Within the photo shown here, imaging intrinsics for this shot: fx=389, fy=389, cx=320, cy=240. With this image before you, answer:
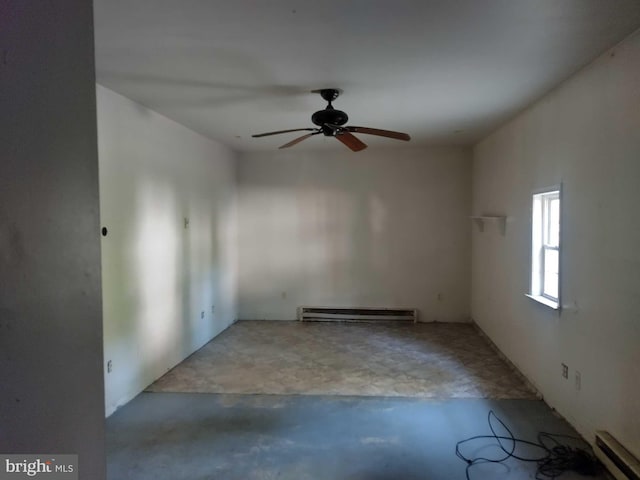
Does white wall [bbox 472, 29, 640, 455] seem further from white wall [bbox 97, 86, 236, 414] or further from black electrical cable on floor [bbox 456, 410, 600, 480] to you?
white wall [bbox 97, 86, 236, 414]

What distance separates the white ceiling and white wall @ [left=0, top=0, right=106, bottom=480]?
4.09ft

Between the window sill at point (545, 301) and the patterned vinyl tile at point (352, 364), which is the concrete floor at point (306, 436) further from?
the window sill at point (545, 301)

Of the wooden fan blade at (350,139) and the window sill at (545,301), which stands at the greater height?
the wooden fan blade at (350,139)

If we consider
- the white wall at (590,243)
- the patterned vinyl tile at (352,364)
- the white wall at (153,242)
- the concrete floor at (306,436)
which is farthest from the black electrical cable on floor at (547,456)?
the white wall at (153,242)

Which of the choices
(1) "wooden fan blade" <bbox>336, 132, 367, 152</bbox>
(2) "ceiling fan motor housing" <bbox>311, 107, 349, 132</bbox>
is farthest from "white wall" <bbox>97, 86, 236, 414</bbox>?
(1) "wooden fan blade" <bbox>336, 132, 367, 152</bbox>

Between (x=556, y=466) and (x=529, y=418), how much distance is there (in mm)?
596

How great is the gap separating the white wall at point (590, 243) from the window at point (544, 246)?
0.41 feet

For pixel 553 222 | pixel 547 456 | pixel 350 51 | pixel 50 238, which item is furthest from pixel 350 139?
pixel 50 238

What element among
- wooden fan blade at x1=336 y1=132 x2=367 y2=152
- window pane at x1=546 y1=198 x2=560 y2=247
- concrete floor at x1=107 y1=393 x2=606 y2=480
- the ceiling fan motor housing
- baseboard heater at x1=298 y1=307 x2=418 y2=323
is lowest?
concrete floor at x1=107 y1=393 x2=606 y2=480

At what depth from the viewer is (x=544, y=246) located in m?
3.33

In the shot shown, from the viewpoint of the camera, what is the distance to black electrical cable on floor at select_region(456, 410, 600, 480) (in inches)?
88.6

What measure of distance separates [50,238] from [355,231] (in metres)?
5.20

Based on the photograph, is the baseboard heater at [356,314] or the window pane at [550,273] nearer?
the window pane at [550,273]

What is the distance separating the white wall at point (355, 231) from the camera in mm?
5660
